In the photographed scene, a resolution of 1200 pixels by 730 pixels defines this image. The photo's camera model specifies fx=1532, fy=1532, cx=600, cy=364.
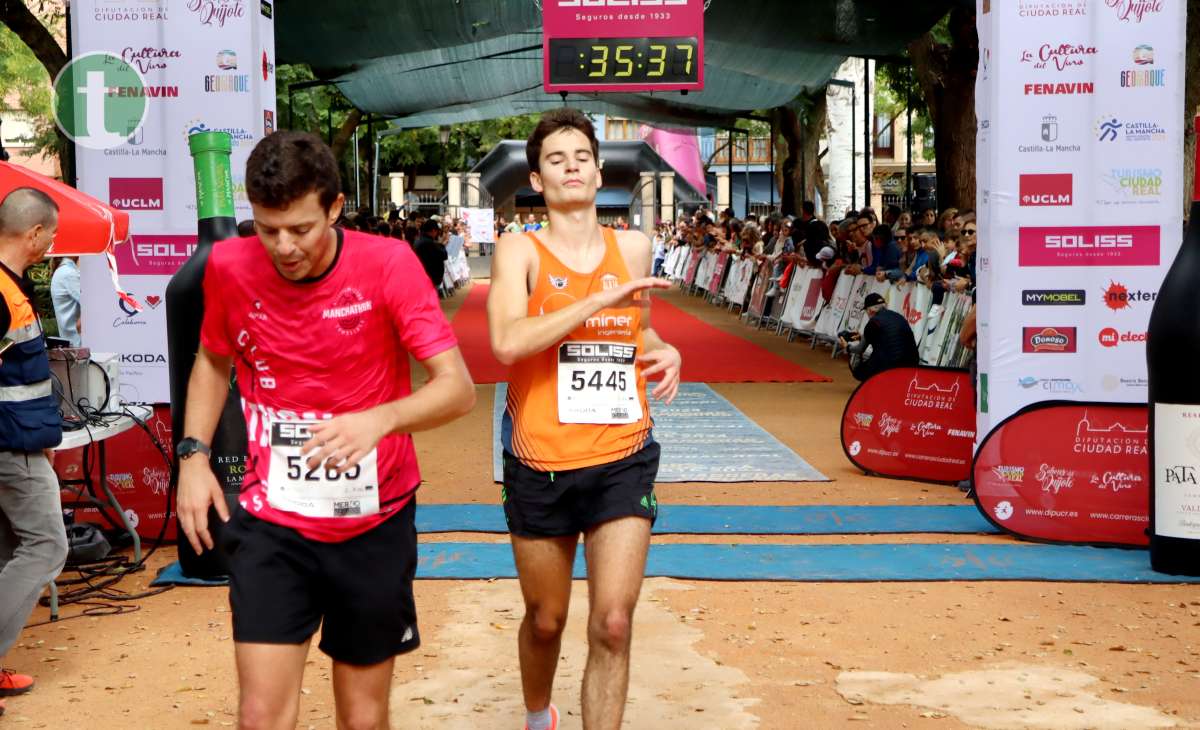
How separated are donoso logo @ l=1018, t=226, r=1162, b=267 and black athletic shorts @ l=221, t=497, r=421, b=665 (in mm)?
6849

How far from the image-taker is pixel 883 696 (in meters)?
5.75

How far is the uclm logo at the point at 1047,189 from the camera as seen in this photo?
381 inches

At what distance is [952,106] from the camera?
65.6 feet

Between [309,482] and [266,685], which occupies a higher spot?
[309,482]

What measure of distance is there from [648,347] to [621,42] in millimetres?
11663

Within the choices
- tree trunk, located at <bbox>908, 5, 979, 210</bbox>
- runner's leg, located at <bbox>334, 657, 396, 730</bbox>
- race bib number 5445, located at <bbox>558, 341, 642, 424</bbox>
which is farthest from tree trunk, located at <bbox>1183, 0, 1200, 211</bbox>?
runner's leg, located at <bbox>334, 657, 396, 730</bbox>

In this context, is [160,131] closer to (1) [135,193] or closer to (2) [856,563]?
(1) [135,193]

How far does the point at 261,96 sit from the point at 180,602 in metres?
3.72

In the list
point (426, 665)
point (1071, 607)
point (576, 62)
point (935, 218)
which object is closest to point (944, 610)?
point (1071, 607)

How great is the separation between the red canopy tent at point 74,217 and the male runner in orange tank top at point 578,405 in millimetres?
4302

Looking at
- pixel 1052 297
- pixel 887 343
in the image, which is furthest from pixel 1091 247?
pixel 887 343

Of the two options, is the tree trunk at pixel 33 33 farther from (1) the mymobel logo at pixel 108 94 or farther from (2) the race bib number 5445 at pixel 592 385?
(2) the race bib number 5445 at pixel 592 385

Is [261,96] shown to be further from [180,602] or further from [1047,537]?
[1047,537]

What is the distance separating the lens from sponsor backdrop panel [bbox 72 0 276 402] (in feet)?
32.0
